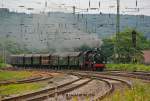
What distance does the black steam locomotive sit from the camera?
1978 inches

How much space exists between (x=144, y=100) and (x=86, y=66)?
1614 inches

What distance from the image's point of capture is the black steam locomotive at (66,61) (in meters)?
50.2

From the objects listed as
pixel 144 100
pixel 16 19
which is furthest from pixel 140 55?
pixel 144 100

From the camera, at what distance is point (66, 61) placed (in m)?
54.9

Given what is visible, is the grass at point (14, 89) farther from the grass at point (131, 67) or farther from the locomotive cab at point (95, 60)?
the grass at point (131, 67)

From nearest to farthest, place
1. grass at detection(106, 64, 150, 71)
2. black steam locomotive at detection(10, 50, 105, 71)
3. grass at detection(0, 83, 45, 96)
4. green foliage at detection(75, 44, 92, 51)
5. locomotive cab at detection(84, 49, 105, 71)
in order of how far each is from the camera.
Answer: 1. grass at detection(0, 83, 45, 96)
2. locomotive cab at detection(84, 49, 105, 71)
3. black steam locomotive at detection(10, 50, 105, 71)
4. grass at detection(106, 64, 150, 71)
5. green foliage at detection(75, 44, 92, 51)

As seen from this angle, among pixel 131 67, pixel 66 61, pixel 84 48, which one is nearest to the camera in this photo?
pixel 131 67

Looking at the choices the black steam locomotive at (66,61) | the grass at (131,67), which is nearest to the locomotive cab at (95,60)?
the black steam locomotive at (66,61)

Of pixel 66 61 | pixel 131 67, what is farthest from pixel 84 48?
pixel 131 67

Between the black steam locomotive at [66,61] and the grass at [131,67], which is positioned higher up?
the black steam locomotive at [66,61]

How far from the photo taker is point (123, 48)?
101m

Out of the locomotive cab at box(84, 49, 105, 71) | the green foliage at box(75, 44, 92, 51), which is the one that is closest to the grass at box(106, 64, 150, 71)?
the locomotive cab at box(84, 49, 105, 71)

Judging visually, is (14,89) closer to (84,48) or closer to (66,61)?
(66,61)

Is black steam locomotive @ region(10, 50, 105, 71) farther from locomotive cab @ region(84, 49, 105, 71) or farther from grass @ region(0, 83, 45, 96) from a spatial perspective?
grass @ region(0, 83, 45, 96)
